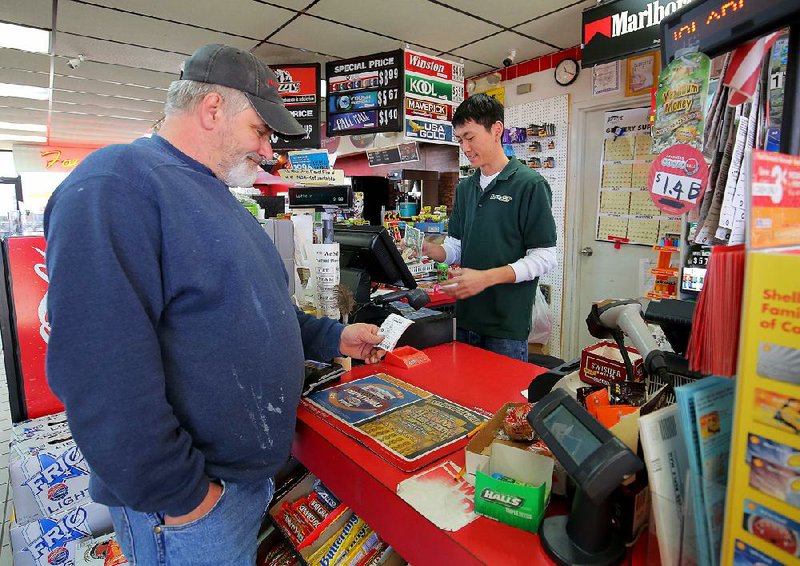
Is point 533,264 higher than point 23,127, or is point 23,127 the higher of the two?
point 23,127

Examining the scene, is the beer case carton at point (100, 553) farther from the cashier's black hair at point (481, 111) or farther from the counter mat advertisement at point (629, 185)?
the counter mat advertisement at point (629, 185)

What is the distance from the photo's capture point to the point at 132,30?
436 centimetres

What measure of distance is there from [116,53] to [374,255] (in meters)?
4.68

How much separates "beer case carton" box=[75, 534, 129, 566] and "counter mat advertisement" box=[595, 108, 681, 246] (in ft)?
14.5

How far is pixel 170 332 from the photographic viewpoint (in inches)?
40.9

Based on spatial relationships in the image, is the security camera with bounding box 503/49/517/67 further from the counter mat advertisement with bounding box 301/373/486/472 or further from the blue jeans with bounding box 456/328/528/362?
the counter mat advertisement with bounding box 301/373/486/472

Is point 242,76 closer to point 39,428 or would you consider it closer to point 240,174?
point 240,174

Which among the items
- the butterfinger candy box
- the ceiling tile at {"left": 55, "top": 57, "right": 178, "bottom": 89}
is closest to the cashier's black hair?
the butterfinger candy box

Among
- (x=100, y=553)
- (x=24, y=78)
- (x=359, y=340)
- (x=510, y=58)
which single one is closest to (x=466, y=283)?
(x=359, y=340)

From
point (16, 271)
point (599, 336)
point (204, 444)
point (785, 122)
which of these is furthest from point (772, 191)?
point (16, 271)

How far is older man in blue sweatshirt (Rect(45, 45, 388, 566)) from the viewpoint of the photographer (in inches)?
35.2

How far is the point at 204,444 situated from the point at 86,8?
4.31 meters

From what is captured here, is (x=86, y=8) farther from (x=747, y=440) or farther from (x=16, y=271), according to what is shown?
(x=747, y=440)

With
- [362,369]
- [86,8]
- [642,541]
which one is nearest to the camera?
[642,541]
